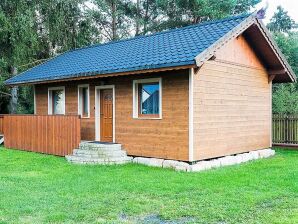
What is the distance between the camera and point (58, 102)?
16375mm

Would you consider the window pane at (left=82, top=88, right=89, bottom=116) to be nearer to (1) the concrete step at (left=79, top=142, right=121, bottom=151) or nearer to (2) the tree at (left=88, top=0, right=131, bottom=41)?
(1) the concrete step at (left=79, top=142, right=121, bottom=151)

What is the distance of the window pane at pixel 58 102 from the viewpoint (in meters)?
16.2

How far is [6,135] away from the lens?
17.2m

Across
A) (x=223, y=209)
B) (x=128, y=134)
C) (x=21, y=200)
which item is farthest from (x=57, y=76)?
(x=223, y=209)

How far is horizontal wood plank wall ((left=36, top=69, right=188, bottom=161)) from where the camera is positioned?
11.3 meters

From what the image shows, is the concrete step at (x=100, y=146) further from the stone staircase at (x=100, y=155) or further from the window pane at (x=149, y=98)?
the window pane at (x=149, y=98)

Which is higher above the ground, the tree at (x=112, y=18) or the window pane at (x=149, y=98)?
the tree at (x=112, y=18)

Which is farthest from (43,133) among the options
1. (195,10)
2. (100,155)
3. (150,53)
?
(195,10)

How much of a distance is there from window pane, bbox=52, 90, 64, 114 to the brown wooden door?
2.58m

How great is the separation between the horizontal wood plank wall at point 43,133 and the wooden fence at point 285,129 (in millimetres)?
8977

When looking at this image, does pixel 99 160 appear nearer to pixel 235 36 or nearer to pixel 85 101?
pixel 85 101

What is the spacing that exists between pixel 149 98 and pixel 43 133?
507cm

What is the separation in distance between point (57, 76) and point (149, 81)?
443 centimetres

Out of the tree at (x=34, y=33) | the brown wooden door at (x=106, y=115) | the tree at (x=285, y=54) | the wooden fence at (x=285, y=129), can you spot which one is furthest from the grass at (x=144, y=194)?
the tree at (x=34, y=33)
